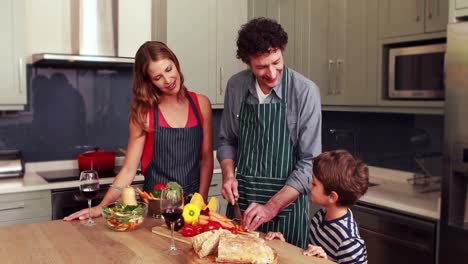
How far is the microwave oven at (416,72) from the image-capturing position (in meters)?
2.69

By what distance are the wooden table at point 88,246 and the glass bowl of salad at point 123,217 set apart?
23mm

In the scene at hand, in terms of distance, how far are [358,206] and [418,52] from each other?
3.12 feet

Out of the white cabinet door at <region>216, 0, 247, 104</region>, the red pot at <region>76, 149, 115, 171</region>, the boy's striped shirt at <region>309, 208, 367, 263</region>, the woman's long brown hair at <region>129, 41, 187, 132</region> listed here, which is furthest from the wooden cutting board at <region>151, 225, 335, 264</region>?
the white cabinet door at <region>216, 0, 247, 104</region>

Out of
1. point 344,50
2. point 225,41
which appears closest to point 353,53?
point 344,50

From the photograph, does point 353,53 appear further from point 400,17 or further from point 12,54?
point 12,54

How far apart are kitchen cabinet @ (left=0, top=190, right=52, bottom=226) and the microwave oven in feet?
7.27

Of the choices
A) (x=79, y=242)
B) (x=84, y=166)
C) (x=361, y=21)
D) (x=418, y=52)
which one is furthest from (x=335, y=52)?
(x=79, y=242)

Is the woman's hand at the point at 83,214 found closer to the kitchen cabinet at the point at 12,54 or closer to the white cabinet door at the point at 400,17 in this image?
the kitchen cabinet at the point at 12,54

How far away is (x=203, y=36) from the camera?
12.4ft

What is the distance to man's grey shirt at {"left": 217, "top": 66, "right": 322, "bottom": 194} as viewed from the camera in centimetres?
198

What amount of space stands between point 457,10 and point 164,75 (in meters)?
1.46

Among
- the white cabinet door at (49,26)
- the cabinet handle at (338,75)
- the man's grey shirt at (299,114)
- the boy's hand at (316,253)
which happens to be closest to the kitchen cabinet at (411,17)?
the cabinet handle at (338,75)

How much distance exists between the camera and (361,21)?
3123 mm

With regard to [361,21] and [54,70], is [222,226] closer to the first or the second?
[361,21]
